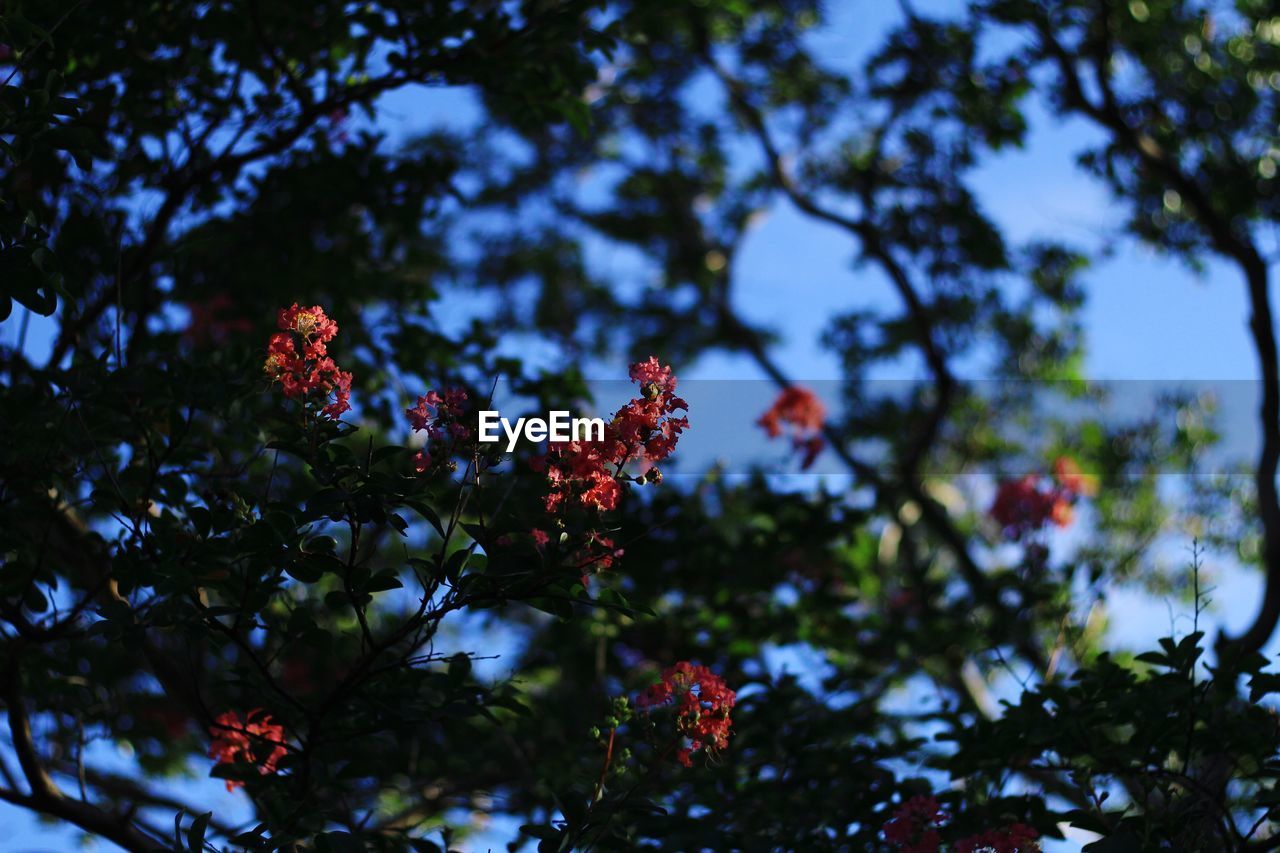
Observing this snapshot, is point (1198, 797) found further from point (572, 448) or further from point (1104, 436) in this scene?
point (1104, 436)

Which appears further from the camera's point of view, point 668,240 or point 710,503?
point 668,240

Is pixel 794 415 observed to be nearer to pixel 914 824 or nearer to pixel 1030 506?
pixel 1030 506

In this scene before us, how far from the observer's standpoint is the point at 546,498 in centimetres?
213

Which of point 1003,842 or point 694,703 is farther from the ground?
point 694,703

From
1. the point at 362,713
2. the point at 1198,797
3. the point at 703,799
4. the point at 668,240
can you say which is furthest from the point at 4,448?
the point at 668,240

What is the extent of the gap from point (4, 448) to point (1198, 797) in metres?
2.52

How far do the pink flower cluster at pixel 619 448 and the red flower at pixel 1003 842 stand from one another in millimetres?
1075

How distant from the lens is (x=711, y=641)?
4672 mm

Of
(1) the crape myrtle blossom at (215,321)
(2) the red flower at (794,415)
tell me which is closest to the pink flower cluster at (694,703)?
(1) the crape myrtle blossom at (215,321)

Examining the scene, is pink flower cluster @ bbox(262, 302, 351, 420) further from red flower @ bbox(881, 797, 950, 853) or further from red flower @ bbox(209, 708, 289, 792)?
red flower @ bbox(881, 797, 950, 853)

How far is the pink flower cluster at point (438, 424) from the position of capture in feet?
7.08

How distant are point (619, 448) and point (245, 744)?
4.12 ft

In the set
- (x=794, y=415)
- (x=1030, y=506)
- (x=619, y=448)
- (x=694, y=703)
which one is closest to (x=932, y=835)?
(x=694, y=703)

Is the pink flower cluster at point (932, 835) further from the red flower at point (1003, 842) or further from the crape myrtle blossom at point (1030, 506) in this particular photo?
the crape myrtle blossom at point (1030, 506)
